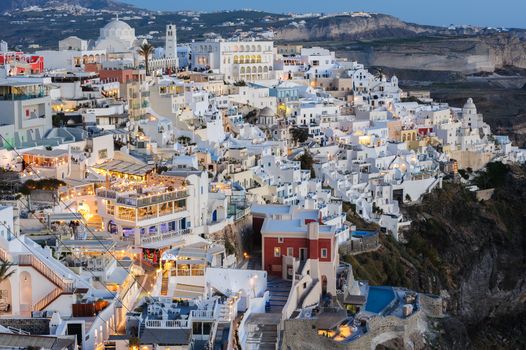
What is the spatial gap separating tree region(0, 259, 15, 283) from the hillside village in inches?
3.5

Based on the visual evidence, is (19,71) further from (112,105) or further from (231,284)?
(231,284)

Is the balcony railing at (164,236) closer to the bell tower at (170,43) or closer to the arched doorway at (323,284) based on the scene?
the arched doorway at (323,284)

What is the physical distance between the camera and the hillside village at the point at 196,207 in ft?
73.2

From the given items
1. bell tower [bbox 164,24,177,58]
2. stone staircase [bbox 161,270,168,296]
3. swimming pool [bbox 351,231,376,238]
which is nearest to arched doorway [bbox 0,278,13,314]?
stone staircase [bbox 161,270,168,296]

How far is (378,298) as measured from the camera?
3094cm

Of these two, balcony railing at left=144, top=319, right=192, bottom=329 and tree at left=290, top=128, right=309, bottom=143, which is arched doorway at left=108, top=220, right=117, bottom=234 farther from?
tree at left=290, top=128, right=309, bottom=143

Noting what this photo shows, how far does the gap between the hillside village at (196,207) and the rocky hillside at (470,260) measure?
3.07 feet

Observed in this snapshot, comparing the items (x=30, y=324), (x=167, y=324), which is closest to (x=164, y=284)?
(x=167, y=324)

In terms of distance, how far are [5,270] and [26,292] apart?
926mm

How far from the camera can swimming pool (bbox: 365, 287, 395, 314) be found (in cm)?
2938

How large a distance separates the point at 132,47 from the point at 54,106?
2611 centimetres

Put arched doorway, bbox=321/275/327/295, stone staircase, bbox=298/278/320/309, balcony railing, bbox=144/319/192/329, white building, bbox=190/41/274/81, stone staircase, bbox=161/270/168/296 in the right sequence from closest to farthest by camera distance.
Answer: balcony railing, bbox=144/319/192/329 < stone staircase, bbox=161/270/168/296 < stone staircase, bbox=298/278/320/309 < arched doorway, bbox=321/275/327/295 < white building, bbox=190/41/274/81

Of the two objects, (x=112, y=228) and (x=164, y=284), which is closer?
(x=164, y=284)

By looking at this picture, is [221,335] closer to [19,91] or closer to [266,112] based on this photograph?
[19,91]
